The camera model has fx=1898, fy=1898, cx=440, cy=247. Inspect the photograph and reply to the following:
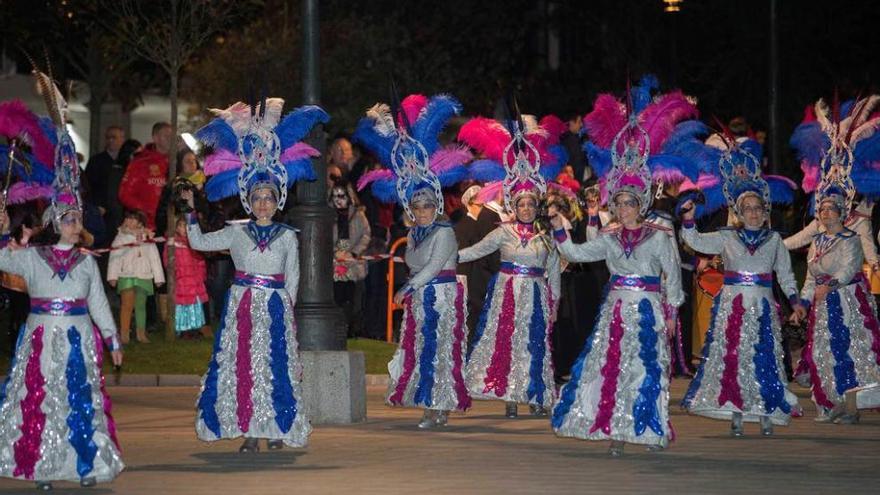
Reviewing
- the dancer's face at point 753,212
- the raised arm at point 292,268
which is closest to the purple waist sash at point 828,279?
the dancer's face at point 753,212

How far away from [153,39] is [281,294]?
33.5ft

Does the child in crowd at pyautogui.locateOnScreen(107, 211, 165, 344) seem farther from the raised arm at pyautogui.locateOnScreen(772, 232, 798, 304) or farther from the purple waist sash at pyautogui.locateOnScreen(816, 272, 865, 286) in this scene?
the raised arm at pyautogui.locateOnScreen(772, 232, 798, 304)

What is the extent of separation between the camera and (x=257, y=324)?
13.7 meters

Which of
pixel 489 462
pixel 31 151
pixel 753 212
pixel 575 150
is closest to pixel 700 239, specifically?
pixel 753 212

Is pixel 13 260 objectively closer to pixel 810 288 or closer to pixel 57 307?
pixel 57 307

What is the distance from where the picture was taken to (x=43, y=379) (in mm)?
12047

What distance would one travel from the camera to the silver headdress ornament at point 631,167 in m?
14.1

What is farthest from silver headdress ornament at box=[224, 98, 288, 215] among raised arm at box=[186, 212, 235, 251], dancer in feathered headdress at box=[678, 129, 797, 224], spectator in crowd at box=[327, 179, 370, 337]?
spectator in crowd at box=[327, 179, 370, 337]

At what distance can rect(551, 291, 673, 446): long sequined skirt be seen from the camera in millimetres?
13484

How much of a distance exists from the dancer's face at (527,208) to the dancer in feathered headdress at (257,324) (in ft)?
9.66

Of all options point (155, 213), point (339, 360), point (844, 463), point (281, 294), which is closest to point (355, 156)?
point (155, 213)

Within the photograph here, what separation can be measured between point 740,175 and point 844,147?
151cm

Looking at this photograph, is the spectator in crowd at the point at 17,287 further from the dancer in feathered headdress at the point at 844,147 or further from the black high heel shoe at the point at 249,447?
the dancer in feathered headdress at the point at 844,147

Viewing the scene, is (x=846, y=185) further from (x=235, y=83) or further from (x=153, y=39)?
(x=235, y=83)
